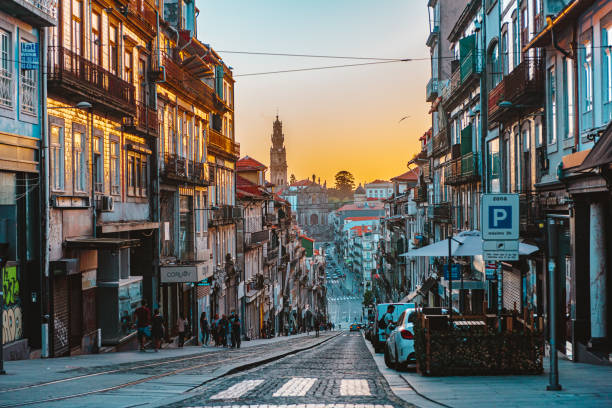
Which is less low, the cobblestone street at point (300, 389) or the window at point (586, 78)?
the window at point (586, 78)

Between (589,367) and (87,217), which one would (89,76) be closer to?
(87,217)

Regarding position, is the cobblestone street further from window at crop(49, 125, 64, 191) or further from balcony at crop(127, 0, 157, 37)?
balcony at crop(127, 0, 157, 37)

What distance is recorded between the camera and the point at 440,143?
1737 inches

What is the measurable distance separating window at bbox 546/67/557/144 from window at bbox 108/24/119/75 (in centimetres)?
1384

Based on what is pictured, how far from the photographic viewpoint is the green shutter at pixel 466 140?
34281mm

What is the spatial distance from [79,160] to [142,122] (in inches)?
237

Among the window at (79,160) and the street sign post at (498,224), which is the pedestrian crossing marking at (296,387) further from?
the window at (79,160)

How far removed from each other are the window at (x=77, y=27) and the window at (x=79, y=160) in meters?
2.43

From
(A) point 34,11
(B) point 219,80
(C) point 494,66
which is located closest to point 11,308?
(A) point 34,11

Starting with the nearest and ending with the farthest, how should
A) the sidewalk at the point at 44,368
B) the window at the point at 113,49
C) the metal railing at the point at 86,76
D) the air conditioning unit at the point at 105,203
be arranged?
1. the sidewalk at the point at 44,368
2. the metal railing at the point at 86,76
3. the air conditioning unit at the point at 105,203
4. the window at the point at 113,49

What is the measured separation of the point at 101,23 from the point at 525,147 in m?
14.3

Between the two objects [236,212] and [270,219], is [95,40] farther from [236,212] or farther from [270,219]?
[270,219]

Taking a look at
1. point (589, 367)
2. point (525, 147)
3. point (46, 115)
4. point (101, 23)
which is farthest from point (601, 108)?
point (101, 23)

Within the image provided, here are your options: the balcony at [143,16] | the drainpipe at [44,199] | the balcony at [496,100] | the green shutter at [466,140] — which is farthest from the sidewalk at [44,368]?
the green shutter at [466,140]
